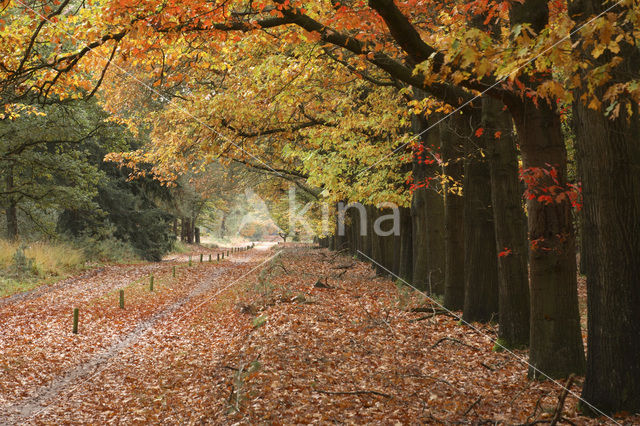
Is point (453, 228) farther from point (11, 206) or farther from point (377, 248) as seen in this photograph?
point (11, 206)

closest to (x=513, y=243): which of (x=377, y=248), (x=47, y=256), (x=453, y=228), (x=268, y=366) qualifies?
(x=453, y=228)

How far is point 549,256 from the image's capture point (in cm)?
670

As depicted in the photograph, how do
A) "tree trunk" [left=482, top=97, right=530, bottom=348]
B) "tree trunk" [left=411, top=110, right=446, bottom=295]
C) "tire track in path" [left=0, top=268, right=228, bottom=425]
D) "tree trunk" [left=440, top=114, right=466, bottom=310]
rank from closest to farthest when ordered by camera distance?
"tire track in path" [left=0, top=268, right=228, bottom=425] → "tree trunk" [left=482, top=97, right=530, bottom=348] → "tree trunk" [left=440, top=114, right=466, bottom=310] → "tree trunk" [left=411, top=110, right=446, bottom=295]

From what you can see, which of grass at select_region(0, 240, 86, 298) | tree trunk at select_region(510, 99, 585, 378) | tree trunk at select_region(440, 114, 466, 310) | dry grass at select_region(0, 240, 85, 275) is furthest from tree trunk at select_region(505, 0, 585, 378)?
dry grass at select_region(0, 240, 85, 275)

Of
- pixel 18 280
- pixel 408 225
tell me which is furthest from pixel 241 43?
pixel 18 280

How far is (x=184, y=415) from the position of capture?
24.4 feet

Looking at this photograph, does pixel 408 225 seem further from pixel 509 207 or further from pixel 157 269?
pixel 157 269

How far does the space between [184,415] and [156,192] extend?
28.6 metres

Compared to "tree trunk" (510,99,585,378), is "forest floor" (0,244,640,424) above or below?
below

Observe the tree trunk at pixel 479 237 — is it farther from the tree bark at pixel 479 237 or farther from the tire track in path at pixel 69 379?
the tire track in path at pixel 69 379

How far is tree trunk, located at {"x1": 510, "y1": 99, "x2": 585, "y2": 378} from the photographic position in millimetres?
6496

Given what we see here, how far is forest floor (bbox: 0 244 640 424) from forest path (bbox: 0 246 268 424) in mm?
47

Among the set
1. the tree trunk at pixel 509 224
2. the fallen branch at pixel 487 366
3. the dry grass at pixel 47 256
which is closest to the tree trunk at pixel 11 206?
the dry grass at pixel 47 256

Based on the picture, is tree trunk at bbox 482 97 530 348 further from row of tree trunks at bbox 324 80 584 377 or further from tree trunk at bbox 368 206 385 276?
tree trunk at bbox 368 206 385 276
